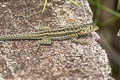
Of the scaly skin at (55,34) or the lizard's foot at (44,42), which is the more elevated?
the scaly skin at (55,34)

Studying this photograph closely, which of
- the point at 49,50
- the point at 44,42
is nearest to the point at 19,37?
the point at 44,42

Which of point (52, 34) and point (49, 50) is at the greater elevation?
point (52, 34)

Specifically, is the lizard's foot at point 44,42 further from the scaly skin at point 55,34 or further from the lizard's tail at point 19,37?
the lizard's tail at point 19,37

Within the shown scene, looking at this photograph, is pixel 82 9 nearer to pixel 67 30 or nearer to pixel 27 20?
pixel 67 30

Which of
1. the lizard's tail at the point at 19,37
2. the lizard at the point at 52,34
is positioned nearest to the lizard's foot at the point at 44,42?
the lizard at the point at 52,34

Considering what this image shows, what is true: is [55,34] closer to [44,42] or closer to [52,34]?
[52,34]

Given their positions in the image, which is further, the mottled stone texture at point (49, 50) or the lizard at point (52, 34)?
the lizard at point (52, 34)
